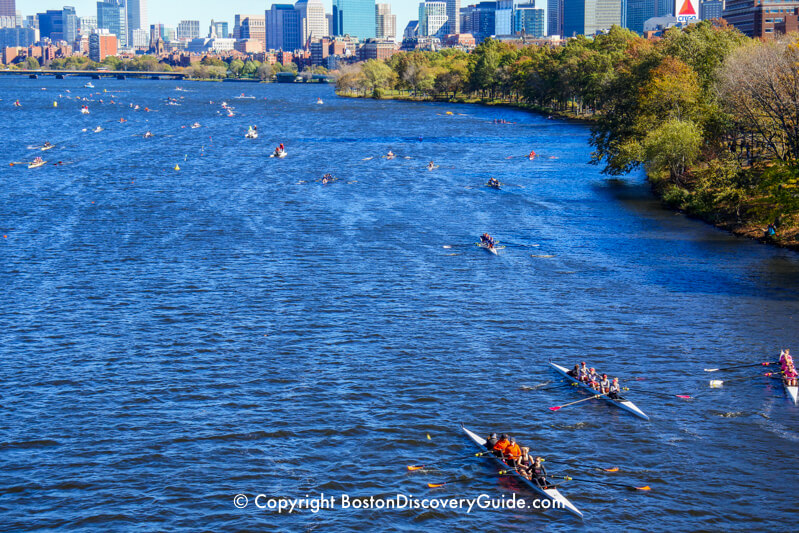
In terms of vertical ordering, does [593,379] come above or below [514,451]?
above

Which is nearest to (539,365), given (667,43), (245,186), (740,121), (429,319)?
(429,319)

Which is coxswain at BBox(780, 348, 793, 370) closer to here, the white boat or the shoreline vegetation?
the shoreline vegetation

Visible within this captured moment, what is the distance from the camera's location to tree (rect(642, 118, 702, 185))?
86.2 meters

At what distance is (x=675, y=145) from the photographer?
284 ft

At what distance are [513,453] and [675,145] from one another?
59976 mm

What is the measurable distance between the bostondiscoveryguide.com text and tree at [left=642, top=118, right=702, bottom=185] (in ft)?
201

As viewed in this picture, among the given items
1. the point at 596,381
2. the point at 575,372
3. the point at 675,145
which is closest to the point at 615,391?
the point at 596,381

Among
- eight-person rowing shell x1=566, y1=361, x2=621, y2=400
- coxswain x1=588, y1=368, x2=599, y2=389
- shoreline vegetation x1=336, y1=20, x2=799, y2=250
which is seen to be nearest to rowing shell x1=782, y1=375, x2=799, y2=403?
eight-person rowing shell x1=566, y1=361, x2=621, y2=400

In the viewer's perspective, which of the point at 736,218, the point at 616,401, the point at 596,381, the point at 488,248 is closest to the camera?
the point at 616,401

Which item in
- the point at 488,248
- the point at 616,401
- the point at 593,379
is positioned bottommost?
the point at 616,401

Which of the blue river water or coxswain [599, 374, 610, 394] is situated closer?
the blue river water

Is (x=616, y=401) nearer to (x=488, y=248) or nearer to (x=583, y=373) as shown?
(x=583, y=373)

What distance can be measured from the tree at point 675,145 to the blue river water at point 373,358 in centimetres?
584

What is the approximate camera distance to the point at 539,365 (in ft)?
152
